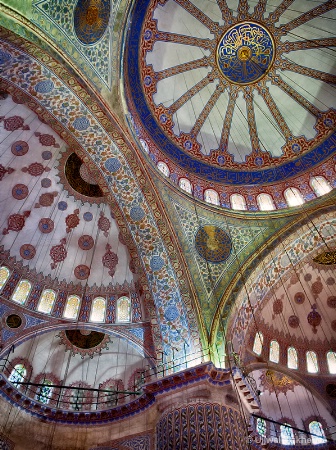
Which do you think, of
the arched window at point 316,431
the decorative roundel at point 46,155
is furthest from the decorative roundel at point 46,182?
the arched window at point 316,431

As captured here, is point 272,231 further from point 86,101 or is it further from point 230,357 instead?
point 86,101

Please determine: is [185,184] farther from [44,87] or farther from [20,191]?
[20,191]

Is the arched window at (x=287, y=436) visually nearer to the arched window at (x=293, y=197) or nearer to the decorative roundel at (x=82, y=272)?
Result: the arched window at (x=293, y=197)

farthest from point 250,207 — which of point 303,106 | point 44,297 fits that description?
point 44,297

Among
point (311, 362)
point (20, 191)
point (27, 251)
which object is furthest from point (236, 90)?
point (311, 362)

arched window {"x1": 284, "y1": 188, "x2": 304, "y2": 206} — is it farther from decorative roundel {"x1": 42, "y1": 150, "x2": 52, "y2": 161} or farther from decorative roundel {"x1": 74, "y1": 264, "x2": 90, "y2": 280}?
decorative roundel {"x1": 42, "y1": 150, "x2": 52, "y2": 161}

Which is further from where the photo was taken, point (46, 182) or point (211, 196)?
point (211, 196)

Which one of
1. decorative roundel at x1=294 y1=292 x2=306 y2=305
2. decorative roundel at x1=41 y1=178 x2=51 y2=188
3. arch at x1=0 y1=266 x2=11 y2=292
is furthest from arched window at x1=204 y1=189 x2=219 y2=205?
arch at x1=0 y1=266 x2=11 y2=292

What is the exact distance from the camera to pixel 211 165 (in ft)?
35.4

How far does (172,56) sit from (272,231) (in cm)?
529

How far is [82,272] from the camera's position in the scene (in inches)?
417

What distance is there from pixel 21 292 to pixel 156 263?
3.55 m

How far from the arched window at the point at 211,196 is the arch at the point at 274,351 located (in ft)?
16.3

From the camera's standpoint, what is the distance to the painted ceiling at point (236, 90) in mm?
9805
